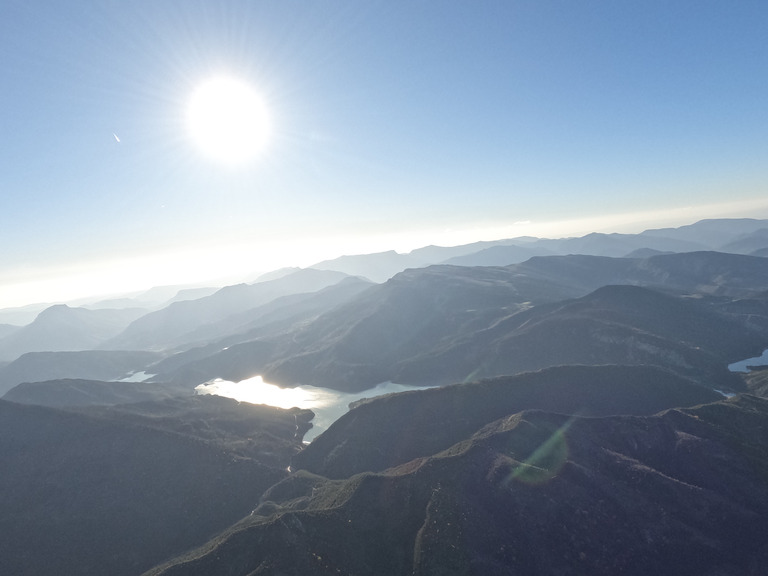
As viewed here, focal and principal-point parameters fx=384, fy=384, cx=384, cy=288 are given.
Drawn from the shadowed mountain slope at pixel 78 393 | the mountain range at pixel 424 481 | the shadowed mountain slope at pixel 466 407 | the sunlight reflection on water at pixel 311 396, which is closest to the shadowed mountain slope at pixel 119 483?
the mountain range at pixel 424 481

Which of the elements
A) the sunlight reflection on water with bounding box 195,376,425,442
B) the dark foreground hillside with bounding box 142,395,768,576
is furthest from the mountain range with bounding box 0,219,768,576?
the sunlight reflection on water with bounding box 195,376,425,442

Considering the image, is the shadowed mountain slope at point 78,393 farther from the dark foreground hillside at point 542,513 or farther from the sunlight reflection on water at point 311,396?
the dark foreground hillside at point 542,513

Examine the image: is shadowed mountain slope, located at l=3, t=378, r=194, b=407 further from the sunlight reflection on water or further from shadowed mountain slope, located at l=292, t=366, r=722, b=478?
shadowed mountain slope, located at l=292, t=366, r=722, b=478

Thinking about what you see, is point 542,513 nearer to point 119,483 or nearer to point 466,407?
point 466,407

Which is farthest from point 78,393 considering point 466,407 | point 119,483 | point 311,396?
point 466,407

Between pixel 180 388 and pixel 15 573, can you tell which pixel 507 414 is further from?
pixel 180 388

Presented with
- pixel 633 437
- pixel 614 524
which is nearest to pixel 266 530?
pixel 614 524
